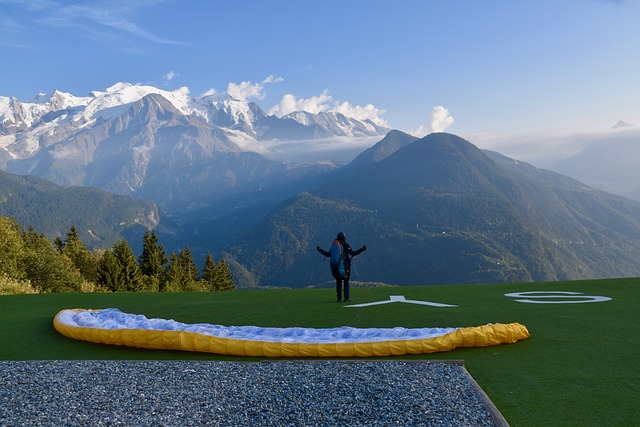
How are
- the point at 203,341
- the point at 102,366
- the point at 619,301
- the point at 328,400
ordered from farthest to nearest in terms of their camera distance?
the point at 619,301
the point at 203,341
the point at 102,366
the point at 328,400

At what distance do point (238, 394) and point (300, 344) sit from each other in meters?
2.58

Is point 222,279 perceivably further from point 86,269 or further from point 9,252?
point 9,252

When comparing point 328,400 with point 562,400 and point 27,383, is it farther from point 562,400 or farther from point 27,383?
point 27,383

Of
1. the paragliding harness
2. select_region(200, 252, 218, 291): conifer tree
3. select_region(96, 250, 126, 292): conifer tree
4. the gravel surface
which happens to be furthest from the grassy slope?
select_region(200, 252, 218, 291): conifer tree

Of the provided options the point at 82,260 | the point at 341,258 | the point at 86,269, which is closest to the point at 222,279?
the point at 86,269

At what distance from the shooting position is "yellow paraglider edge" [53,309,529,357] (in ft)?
37.1

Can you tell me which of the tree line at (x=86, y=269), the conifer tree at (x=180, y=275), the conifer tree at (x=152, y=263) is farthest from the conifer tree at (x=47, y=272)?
the conifer tree at (x=180, y=275)

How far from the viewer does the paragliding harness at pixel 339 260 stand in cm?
1923

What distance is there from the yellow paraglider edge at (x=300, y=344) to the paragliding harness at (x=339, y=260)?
756 centimetres

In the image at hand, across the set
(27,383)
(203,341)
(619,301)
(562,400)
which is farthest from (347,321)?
(619,301)

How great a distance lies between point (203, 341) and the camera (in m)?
12.1

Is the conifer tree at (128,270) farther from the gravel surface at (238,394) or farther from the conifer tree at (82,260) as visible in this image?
the gravel surface at (238,394)

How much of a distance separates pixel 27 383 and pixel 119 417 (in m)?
2.74

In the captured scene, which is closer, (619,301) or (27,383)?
(27,383)
